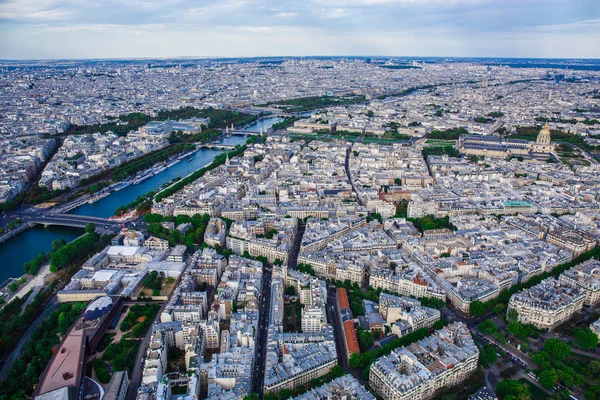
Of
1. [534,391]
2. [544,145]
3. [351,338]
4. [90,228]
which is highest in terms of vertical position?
[544,145]

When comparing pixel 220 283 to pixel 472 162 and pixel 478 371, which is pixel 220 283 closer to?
pixel 478 371

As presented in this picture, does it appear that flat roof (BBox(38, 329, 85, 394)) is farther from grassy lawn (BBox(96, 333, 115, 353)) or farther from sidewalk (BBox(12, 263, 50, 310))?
sidewalk (BBox(12, 263, 50, 310))

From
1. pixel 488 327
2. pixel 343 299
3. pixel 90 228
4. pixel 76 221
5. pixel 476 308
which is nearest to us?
pixel 488 327

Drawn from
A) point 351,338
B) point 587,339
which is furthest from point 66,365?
point 587,339

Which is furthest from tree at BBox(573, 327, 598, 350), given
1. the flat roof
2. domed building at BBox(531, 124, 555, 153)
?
domed building at BBox(531, 124, 555, 153)

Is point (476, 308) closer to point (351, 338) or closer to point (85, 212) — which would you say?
point (351, 338)

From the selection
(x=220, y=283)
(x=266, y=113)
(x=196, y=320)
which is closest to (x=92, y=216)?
(x=220, y=283)

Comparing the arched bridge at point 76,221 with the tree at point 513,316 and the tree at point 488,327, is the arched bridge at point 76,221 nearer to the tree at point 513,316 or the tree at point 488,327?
the tree at point 488,327
